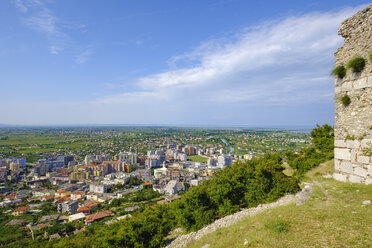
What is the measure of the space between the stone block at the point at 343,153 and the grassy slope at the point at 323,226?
89cm

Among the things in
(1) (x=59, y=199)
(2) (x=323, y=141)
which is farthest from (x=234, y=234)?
(1) (x=59, y=199)

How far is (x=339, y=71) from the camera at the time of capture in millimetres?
6758

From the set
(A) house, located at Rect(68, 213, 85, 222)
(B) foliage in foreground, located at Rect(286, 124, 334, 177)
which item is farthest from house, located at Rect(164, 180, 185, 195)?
(B) foliage in foreground, located at Rect(286, 124, 334, 177)

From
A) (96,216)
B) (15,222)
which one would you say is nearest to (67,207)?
(15,222)

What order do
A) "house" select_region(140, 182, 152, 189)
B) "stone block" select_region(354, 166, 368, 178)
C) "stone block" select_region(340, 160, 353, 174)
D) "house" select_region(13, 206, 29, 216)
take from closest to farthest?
1. "stone block" select_region(354, 166, 368, 178)
2. "stone block" select_region(340, 160, 353, 174)
3. "house" select_region(13, 206, 29, 216)
4. "house" select_region(140, 182, 152, 189)

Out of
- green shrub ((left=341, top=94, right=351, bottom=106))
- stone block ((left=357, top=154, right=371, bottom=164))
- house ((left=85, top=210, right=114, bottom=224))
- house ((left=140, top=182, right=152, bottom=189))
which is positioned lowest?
house ((left=140, top=182, right=152, bottom=189))

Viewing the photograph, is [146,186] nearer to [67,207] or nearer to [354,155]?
[67,207]

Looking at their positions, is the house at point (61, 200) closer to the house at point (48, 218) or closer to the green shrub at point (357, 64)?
the house at point (48, 218)

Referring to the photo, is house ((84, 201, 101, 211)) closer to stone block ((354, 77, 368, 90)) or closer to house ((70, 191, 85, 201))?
house ((70, 191, 85, 201))

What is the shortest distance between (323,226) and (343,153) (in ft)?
11.4

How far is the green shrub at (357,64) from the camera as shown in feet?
20.1

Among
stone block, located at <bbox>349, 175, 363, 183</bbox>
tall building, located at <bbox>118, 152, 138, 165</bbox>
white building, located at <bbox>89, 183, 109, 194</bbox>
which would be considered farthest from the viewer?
tall building, located at <bbox>118, 152, 138, 165</bbox>

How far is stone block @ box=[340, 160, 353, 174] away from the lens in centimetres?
641

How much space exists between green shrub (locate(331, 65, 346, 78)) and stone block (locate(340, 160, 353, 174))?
2.99 meters
